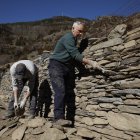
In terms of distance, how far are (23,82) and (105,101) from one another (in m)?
2.25

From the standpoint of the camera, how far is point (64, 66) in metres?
5.33

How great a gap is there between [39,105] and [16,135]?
92.6 inches

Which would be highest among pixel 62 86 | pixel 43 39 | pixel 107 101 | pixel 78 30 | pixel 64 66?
pixel 43 39

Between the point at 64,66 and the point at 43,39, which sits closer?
the point at 64,66

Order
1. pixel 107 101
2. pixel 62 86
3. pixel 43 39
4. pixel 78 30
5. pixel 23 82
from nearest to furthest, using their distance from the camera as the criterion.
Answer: pixel 107 101, pixel 62 86, pixel 78 30, pixel 23 82, pixel 43 39

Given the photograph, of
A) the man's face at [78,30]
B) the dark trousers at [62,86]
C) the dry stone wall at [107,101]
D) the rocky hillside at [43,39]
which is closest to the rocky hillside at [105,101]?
the dry stone wall at [107,101]

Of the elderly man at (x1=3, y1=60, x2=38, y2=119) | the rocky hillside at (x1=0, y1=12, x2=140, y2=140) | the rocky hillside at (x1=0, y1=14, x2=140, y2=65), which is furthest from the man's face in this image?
the elderly man at (x1=3, y1=60, x2=38, y2=119)

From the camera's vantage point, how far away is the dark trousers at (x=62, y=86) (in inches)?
196

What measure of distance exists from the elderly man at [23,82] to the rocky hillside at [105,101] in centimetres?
54

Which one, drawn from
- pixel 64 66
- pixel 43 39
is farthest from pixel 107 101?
pixel 43 39

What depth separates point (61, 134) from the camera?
4477 mm

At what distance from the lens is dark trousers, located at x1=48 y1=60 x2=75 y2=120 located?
4.97 metres

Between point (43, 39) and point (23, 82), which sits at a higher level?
point (43, 39)

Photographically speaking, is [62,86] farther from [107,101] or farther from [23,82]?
[23,82]
